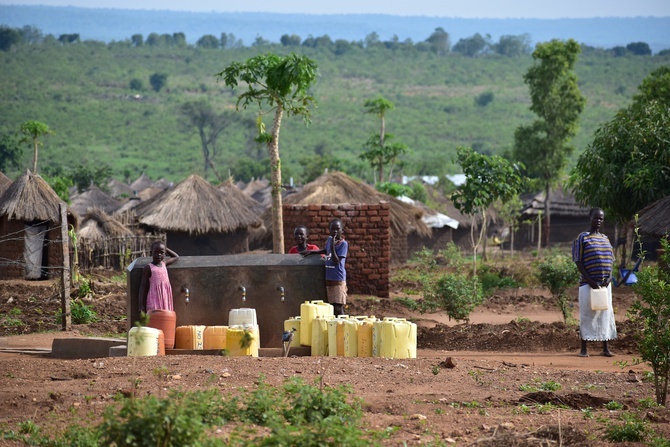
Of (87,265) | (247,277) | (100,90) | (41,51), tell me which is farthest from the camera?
(41,51)

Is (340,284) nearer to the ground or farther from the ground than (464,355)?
farther from the ground

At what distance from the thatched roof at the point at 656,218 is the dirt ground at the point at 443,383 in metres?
4.47

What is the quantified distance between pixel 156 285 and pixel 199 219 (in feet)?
55.0

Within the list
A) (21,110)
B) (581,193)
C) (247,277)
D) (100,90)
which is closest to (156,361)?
(247,277)

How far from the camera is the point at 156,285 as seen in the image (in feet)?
34.2

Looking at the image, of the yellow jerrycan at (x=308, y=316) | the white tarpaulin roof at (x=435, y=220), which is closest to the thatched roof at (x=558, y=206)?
the white tarpaulin roof at (x=435, y=220)

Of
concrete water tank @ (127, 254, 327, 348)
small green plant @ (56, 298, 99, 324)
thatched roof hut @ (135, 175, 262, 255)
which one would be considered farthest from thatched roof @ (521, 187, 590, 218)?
concrete water tank @ (127, 254, 327, 348)

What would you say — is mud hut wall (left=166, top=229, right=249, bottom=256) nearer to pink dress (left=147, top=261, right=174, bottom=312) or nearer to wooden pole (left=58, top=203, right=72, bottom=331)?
wooden pole (left=58, top=203, right=72, bottom=331)

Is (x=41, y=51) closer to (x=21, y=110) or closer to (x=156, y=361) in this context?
(x=21, y=110)

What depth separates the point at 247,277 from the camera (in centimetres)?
1114

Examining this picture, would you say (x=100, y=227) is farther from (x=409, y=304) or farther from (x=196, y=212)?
(x=409, y=304)

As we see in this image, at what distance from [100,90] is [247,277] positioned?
78847 millimetres

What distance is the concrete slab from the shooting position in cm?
1091

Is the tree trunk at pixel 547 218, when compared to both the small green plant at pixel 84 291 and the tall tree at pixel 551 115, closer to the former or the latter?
the tall tree at pixel 551 115
